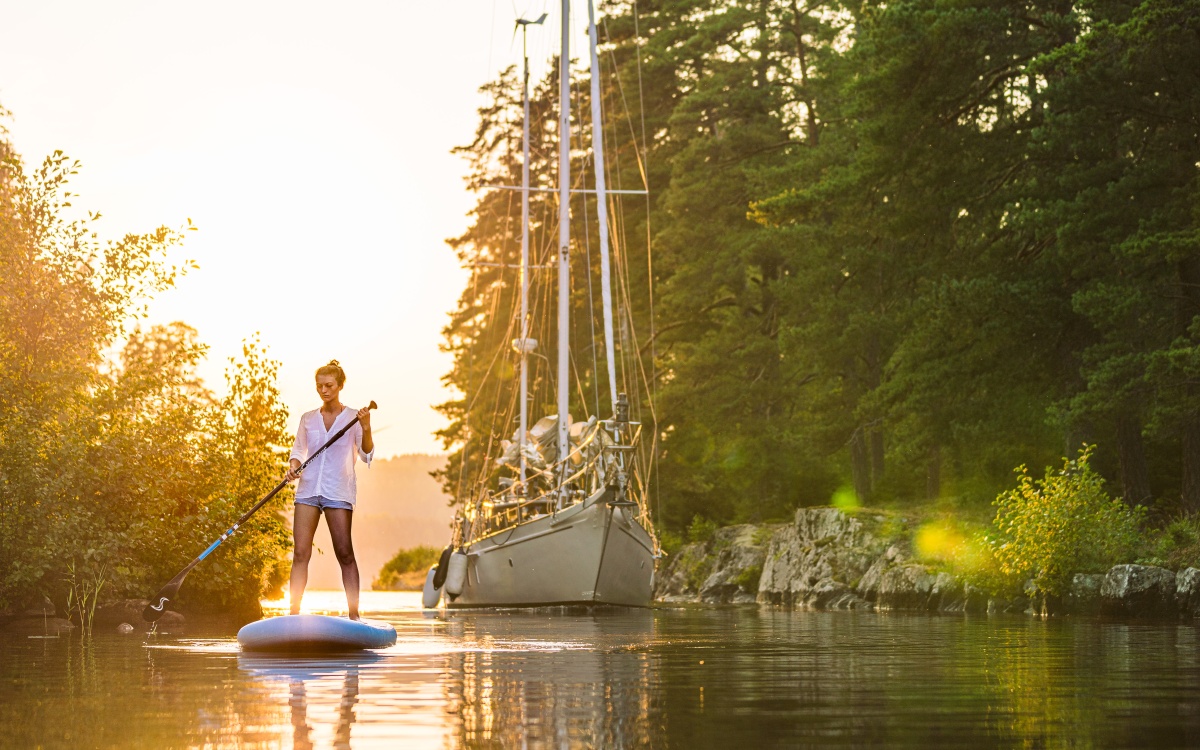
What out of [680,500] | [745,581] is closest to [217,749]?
[745,581]

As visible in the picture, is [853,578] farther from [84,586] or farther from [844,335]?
[84,586]

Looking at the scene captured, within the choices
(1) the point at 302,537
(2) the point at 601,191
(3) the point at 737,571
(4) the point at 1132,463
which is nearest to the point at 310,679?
(1) the point at 302,537

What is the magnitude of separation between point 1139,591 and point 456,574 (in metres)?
19.2

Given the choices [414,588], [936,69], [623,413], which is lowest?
[414,588]

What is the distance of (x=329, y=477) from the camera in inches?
517

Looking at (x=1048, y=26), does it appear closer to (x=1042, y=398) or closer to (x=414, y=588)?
(x=1042, y=398)

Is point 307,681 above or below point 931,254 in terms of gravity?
below

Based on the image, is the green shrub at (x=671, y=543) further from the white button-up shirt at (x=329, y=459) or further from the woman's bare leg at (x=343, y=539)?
the white button-up shirt at (x=329, y=459)

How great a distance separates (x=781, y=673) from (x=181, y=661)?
4382 millimetres

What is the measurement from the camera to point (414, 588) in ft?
243

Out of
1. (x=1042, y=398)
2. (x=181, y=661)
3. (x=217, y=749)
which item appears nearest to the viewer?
(x=217, y=749)

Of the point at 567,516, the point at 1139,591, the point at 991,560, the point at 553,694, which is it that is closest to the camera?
the point at 553,694

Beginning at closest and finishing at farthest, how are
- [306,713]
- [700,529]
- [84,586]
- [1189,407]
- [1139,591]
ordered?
[306,713], [84,586], [1139,591], [1189,407], [700,529]

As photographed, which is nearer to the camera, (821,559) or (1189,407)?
(1189,407)
